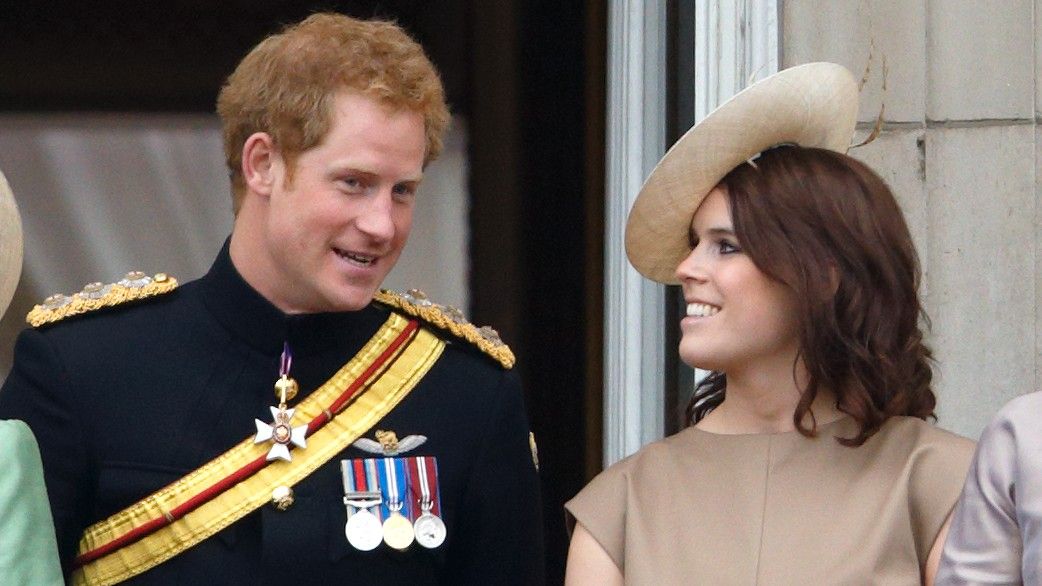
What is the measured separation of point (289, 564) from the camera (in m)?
2.92

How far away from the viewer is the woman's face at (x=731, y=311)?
2904 millimetres

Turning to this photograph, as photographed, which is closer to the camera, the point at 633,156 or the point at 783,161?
the point at 783,161

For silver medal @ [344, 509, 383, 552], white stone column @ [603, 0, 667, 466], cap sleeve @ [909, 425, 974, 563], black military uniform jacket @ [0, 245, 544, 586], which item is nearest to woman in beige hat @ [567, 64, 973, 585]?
cap sleeve @ [909, 425, 974, 563]

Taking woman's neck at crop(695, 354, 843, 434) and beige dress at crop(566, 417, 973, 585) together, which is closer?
beige dress at crop(566, 417, 973, 585)

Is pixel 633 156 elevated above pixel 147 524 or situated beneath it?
elevated above

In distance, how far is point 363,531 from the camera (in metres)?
2.97

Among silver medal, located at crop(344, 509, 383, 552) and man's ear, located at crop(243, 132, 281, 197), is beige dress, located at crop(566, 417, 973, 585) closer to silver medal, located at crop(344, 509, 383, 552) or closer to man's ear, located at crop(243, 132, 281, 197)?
silver medal, located at crop(344, 509, 383, 552)

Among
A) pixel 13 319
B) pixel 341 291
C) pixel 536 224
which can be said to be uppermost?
pixel 341 291

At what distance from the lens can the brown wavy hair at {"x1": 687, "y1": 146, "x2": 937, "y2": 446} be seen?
288 cm

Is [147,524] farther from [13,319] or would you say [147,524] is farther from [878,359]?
[13,319]

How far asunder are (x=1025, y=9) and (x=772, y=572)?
194 cm

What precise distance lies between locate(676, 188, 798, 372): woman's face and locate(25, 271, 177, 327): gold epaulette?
0.83 meters

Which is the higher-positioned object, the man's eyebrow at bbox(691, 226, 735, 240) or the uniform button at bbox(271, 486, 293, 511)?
the man's eyebrow at bbox(691, 226, 735, 240)

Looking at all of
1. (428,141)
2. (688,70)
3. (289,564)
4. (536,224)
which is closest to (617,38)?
(688,70)
